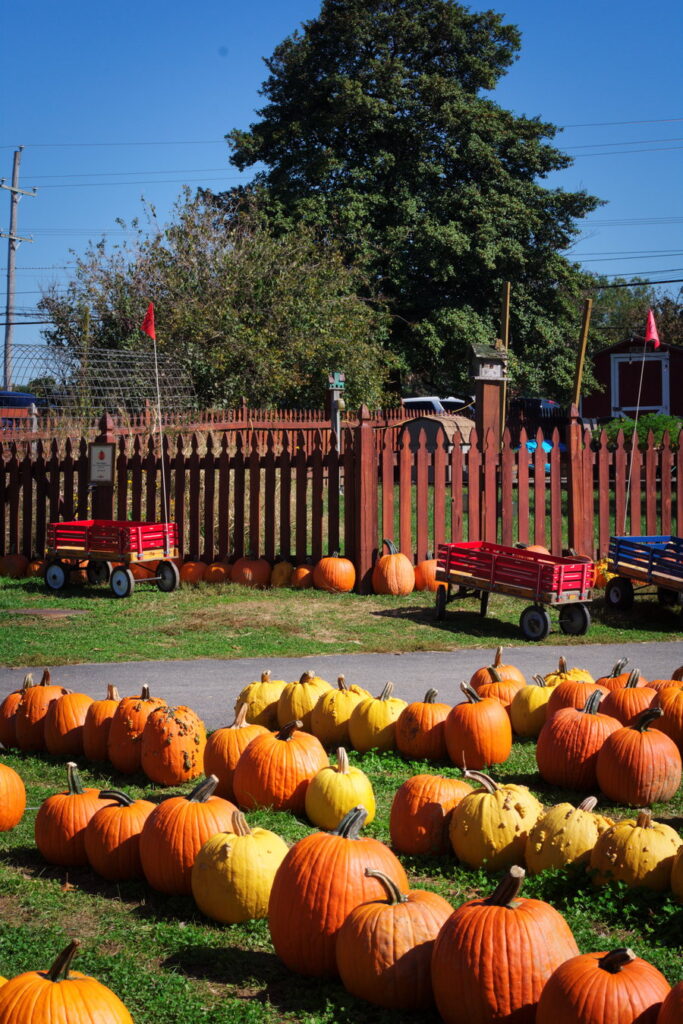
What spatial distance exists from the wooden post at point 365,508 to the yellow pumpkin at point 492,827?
8243 mm

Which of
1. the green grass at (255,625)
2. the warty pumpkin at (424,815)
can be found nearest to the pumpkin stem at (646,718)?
the warty pumpkin at (424,815)

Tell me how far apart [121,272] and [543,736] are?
27043 mm

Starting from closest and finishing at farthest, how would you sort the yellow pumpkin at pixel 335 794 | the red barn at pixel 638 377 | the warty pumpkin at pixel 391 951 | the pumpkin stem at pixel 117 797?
the warty pumpkin at pixel 391 951
the pumpkin stem at pixel 117 797
the yellow pumpkin at pixel 335 794
the red barn at pixel 638 377

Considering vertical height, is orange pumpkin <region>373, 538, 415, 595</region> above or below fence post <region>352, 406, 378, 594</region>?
below

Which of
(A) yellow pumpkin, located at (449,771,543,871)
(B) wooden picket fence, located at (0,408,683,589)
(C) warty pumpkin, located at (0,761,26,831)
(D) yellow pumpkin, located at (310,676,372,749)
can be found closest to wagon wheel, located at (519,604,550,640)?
(B) wooden picket fence, located at (0,408,683,589)

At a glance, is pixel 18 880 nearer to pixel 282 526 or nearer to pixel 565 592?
pixel 565 592

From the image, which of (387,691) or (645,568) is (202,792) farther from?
(645,568)

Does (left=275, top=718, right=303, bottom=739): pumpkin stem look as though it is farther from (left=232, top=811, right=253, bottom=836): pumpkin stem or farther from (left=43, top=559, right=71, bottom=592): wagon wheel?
(left=43, top=559, right=71, bottom=592): wagon wheel

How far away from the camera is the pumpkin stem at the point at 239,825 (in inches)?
157

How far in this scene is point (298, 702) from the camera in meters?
6.29

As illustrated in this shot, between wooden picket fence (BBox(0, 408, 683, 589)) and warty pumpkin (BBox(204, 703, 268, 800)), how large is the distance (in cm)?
718

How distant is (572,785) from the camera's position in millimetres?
5473

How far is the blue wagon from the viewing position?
430 inches

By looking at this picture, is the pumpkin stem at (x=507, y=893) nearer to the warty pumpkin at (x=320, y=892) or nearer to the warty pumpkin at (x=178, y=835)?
the warty pumpkin at (x=320, y=892)
